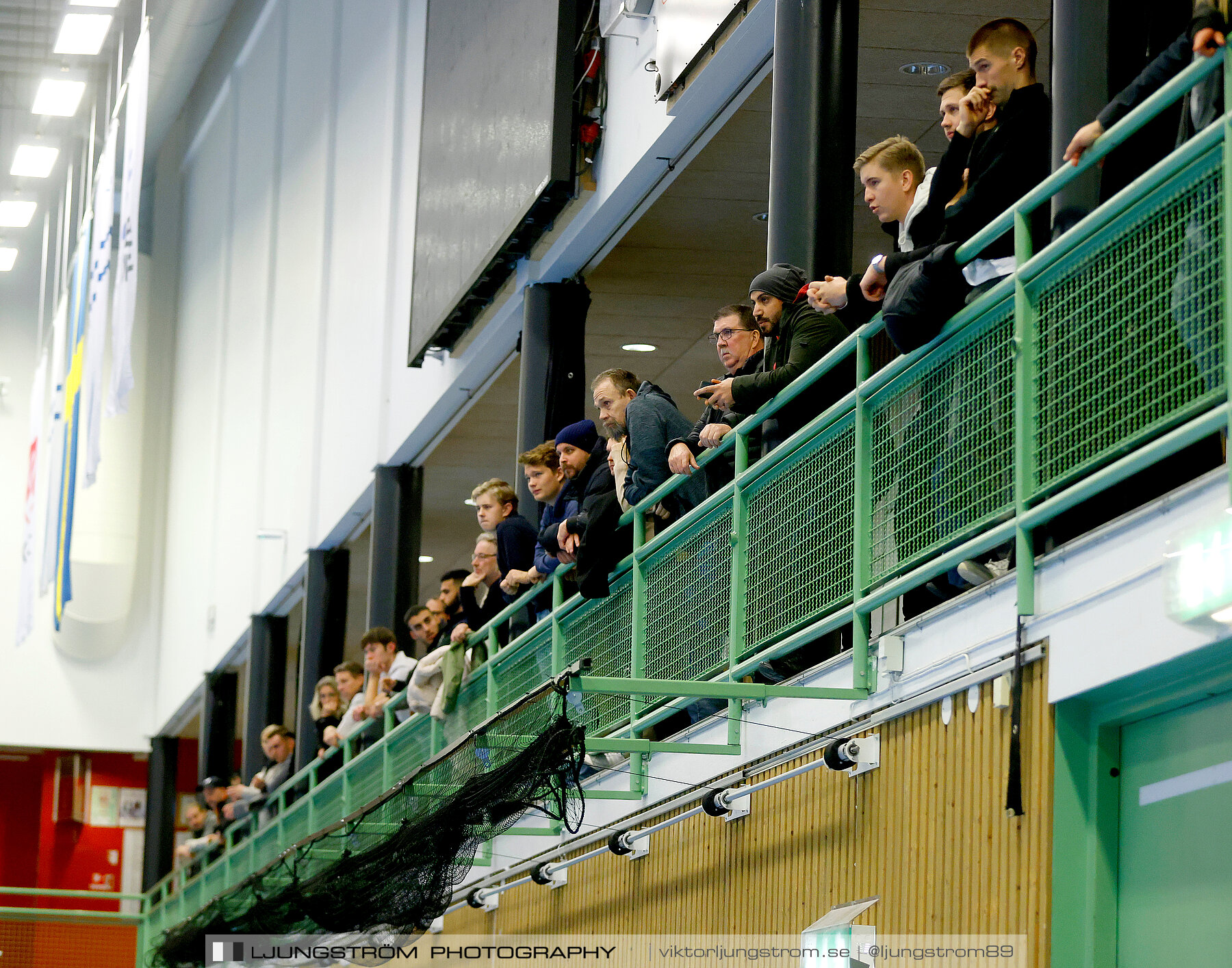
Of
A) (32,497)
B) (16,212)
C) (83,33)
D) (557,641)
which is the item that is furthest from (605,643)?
(16,212)

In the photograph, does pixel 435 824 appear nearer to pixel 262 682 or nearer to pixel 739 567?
pixel 739 567

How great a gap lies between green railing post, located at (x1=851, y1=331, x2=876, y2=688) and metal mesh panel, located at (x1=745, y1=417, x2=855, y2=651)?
113mm

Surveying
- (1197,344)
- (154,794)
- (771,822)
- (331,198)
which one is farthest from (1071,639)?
(154,794)

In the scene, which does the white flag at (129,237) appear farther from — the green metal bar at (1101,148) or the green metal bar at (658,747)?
the green metal bar at (1101,148)

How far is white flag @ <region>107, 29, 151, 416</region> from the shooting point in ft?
60.3

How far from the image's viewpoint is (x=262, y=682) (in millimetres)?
25438

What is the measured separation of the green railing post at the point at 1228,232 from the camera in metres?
4.74

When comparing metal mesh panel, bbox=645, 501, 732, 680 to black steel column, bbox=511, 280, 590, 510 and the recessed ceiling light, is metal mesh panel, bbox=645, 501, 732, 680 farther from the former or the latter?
black steel column, bbox=511, 280, 590, 510

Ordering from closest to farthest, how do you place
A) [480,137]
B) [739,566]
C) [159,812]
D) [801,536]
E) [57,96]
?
1. [801,536]
2. [739,566]
3. [480,137]
4. [57,96]
5. [159,812]

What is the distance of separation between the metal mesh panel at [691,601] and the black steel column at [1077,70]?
109 inches

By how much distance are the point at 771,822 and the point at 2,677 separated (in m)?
26.8

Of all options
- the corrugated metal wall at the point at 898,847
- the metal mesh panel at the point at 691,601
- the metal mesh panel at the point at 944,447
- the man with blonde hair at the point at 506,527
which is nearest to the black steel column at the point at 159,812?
the man with blonde hair at the point at 506,527

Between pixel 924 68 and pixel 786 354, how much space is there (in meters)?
4.26

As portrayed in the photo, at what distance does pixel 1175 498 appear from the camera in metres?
5.13
